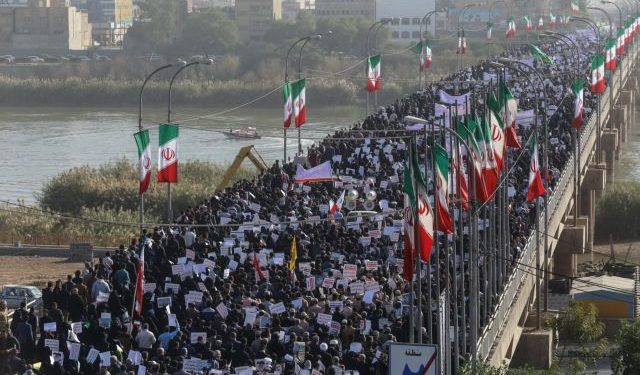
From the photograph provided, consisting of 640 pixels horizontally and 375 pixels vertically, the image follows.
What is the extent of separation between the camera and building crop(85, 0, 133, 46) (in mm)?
152500

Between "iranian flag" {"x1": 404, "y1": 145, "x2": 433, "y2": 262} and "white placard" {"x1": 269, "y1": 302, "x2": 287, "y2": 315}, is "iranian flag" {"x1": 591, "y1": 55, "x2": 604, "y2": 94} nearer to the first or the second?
"white placard" {"x1": 269, "y1": 302, "x2": 287, "y2": 315}

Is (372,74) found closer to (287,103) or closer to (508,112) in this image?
(287,103)

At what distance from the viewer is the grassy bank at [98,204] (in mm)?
39594

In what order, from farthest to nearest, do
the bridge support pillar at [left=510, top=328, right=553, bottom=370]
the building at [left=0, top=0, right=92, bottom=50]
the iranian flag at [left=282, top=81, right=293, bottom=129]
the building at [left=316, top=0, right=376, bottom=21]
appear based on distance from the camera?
the building at [left=316, top=0, right=376, bottom=21], the building at [left=0, top=0, right=92, bottom=50], the iranian flag at [left=282, top=81, right=293, bottom=129], the bridge support pillar at [left=510, top=328, right=553, bottom=370]

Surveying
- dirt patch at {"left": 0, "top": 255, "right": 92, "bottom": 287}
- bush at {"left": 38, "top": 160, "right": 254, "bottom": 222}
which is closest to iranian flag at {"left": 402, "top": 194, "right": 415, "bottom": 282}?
dirt patch at {"left": 0, "top": 255, "right": 92, "bottom": 287}

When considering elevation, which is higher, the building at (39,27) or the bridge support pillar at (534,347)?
the building at (39,27)

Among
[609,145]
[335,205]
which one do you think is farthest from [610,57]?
[335,205]

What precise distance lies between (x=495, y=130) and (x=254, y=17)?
117 meters

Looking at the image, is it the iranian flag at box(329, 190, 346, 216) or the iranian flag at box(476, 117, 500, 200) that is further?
the iranian flag at box(329, 190, 346, 216)

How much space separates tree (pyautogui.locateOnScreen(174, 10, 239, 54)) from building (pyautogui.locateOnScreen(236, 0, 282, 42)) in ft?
29.0

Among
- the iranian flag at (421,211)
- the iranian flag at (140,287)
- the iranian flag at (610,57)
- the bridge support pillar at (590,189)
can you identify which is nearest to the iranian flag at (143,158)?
the iranian flag at (140,287)

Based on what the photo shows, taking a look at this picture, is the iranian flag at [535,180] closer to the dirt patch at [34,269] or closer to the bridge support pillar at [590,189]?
the dirt patch at [34,269]

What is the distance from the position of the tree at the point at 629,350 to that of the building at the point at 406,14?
11624 centimetres

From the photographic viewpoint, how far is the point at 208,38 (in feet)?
411
